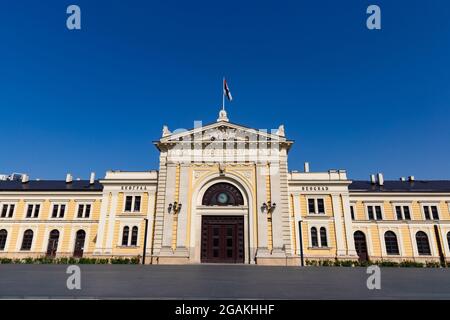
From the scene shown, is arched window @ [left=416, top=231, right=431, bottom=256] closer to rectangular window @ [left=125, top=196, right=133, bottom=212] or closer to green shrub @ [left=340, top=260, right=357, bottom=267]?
green shrub @ [left=340, top=260, right=357, bottom=267]

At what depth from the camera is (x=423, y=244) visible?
32844 millimetres

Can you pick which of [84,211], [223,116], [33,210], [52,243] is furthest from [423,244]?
[33,210]

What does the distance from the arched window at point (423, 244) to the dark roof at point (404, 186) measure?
17.2ft

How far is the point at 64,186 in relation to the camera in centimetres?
3866

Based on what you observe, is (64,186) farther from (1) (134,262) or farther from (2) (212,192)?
(2) (212,192)

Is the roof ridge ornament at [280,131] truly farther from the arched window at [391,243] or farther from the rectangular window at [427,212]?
the rectangular window at [427,212]

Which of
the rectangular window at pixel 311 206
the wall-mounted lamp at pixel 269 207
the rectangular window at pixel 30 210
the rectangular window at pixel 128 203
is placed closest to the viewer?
the wall-mounted lamp at pixel 269 207

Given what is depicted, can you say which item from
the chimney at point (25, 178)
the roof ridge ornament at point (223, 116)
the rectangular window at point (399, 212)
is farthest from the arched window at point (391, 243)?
the chimney at point (25, 178)

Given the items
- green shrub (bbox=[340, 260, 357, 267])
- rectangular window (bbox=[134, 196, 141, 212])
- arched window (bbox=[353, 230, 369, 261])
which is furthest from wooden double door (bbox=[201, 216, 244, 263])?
arched window (bbox=[353, 230, 369, 261])

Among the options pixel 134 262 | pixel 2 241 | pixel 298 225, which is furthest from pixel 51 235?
pixel 298 225

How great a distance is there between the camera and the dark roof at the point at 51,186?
120 ft

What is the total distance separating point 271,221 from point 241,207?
342 cm
